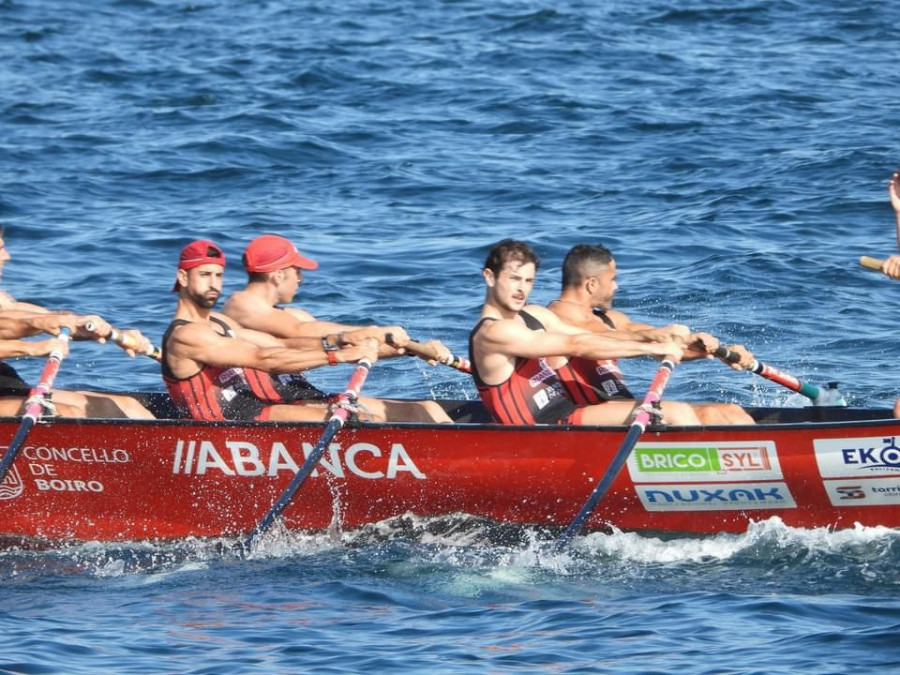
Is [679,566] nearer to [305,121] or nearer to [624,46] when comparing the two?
[305,121]

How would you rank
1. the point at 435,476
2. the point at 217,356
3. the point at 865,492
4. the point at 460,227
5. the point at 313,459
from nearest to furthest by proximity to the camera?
the point at 865,492 → the point at 313,459 → the point at 435,476 → the point at 217,356 → the point at 460,227

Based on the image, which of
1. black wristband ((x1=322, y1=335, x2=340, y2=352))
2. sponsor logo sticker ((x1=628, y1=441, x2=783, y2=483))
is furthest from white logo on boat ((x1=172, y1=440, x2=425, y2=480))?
sponsor logo sticker ((x1=628, y1=441, x2=783, y2=483))

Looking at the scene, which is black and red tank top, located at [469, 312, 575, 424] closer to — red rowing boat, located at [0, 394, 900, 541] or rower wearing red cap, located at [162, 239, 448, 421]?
red rowing boat, located at [0, 394, 900, 541]

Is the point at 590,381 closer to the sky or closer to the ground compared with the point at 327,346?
closer to the ground

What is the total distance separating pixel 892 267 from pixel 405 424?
319cm

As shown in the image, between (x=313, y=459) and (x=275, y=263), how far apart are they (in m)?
1.83

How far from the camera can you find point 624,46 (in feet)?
93.2

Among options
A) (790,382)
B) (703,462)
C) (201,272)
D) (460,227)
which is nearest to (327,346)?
(201,272)

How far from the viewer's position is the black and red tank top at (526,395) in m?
10.9

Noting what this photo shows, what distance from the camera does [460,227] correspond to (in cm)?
1962

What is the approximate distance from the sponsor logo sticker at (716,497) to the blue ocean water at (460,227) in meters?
0.18

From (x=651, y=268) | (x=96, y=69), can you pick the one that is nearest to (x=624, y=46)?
(x=96, y=69)

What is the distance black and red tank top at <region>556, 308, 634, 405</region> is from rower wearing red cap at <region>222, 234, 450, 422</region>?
1.07 m

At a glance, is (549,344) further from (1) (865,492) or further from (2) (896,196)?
(2) (896,196)
